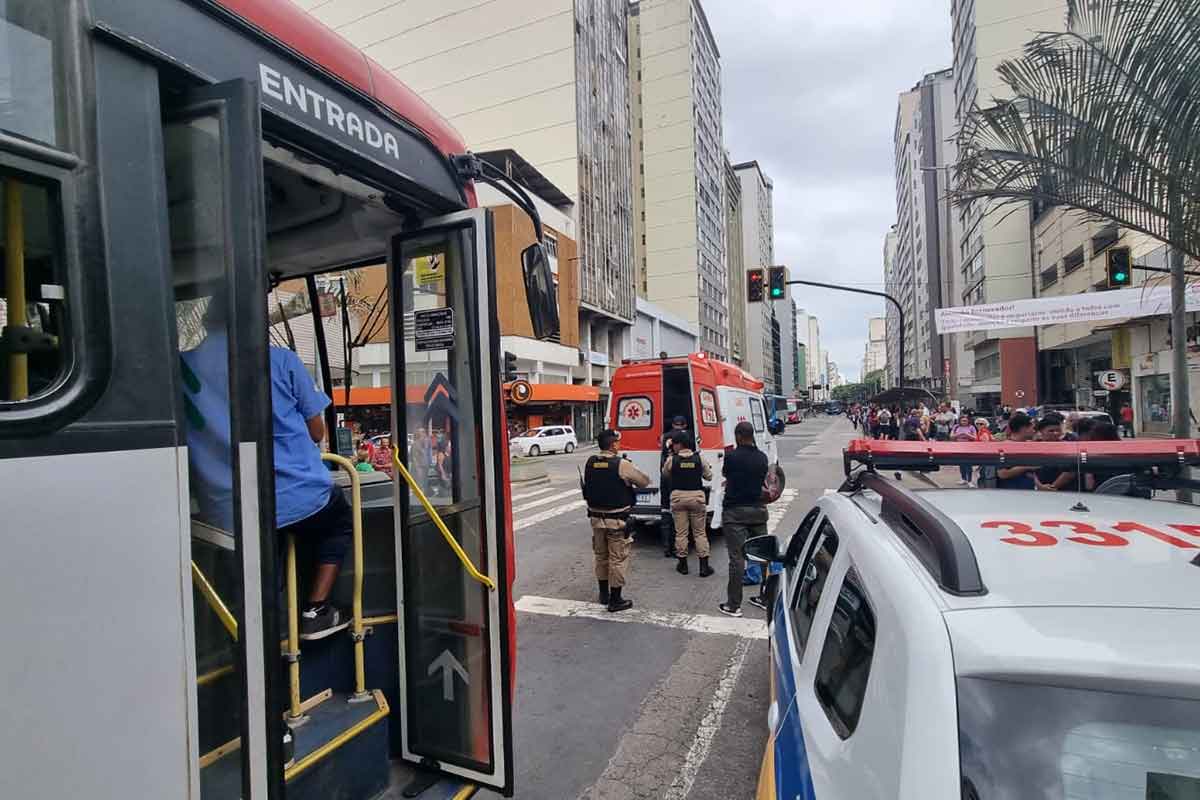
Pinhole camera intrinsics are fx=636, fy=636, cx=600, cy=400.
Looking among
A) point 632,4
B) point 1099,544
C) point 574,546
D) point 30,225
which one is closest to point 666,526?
point 574,546

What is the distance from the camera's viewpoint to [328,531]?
2758mm

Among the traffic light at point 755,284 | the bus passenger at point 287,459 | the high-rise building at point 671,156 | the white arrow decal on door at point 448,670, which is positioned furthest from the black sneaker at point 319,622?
the high-rise building at point 671,156

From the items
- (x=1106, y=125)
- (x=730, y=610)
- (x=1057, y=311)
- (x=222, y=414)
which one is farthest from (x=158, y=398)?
(x=1057, y=311)

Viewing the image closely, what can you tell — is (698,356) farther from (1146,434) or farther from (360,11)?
(360,11)

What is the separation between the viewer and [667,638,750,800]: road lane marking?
344cm

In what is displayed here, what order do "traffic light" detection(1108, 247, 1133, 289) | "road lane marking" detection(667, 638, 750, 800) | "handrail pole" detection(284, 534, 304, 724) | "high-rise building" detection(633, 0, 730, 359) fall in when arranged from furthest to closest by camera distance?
1. "high-rise building" detection(633, 0, 730, 359)
2. "traffic light" detection(1108, 247, 1133, 289)
3. "road lane marking" detection(667, 638, 750, 800)
4. "handrail pole" detection(284, 534, 304, 724)

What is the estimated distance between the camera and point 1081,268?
27.8m

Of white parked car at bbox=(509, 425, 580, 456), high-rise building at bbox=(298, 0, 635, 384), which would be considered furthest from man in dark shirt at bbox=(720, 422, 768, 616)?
high-rise building at bbox=(298, 0, 635, 384)

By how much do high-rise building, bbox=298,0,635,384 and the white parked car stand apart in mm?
13615

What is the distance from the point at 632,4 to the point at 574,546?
83.0m

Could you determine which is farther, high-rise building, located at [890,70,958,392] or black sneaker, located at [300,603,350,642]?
high-rise building, located at [890,70,958,392]

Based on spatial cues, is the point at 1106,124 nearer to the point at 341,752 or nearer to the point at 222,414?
the point at 222,414

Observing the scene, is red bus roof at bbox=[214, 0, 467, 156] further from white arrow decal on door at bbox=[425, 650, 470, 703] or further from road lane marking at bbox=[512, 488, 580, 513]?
road lane marking at bbox=[512, 488, 580, 513]

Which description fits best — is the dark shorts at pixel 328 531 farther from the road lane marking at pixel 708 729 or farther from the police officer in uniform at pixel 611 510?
the police officer in uniform at pixel 611 510
